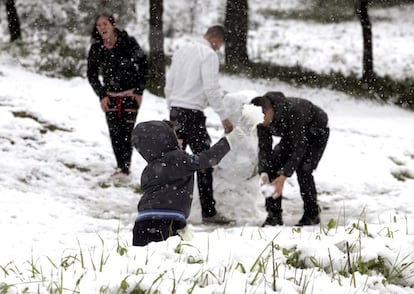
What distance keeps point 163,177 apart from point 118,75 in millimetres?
3654

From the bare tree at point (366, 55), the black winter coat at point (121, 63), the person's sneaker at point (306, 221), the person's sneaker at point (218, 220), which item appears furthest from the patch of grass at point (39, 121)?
the bare tree at point (366, 55)

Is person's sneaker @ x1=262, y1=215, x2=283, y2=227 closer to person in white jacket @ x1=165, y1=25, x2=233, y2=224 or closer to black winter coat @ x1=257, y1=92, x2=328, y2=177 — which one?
black winter coat @ x1=257, y1=92, x2=328, y2=177

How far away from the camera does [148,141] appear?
4406mm

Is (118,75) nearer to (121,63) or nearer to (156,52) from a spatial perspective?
(121,63)

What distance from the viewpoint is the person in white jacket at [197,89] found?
21.9 feet

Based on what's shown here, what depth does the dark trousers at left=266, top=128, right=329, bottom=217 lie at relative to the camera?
6.35 m

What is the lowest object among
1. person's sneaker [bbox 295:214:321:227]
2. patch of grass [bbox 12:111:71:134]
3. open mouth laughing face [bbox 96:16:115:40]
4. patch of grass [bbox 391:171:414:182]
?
patch of grass [bbox 391:171:414:182]

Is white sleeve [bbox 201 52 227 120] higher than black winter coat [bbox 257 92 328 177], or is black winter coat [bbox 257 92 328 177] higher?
white sleeve [bbox 201 52 227 120]

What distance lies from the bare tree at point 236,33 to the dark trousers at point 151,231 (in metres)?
13.2

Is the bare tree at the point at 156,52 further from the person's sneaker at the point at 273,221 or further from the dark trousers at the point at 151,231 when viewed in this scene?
the dark trousers at the point at 151,231

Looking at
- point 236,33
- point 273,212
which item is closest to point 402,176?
point 273,212

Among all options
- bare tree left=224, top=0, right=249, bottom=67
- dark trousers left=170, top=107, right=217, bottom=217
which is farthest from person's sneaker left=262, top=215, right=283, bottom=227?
bare tree left=224, top=0, right=249, bottom=67

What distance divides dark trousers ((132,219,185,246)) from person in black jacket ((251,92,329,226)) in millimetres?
1867

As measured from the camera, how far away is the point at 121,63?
769 cm
